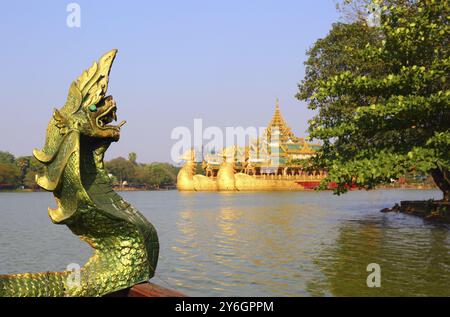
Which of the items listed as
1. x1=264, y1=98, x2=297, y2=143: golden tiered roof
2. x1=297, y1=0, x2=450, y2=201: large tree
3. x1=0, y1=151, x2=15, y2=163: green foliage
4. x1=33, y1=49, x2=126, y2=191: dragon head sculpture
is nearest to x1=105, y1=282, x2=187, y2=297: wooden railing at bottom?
x1=33, y1=49, x2=126, y2=191: dragon head sculpture

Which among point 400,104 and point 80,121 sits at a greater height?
point 400,104

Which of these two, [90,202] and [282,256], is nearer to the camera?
[90,202]

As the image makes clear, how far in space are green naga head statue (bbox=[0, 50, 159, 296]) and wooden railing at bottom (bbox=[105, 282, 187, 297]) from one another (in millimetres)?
63

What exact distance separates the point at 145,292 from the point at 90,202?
1.08 meters

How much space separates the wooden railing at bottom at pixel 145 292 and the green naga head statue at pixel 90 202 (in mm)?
63

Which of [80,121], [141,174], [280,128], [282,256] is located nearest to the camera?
[80,121]

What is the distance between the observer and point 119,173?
103312mm

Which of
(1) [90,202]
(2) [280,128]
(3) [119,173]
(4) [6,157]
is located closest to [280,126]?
(2) [280,128]

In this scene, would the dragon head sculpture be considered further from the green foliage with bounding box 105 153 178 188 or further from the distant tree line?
the green foliage with bounding box 105 153 178 188

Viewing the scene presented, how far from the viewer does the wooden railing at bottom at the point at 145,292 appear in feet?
16.0

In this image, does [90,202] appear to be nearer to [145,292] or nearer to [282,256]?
[145,292]

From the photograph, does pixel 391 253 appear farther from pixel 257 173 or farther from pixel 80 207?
pixel 257 173

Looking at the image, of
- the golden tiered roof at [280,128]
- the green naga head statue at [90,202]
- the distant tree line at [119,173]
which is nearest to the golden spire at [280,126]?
the golden tiered roof at [280,128]
